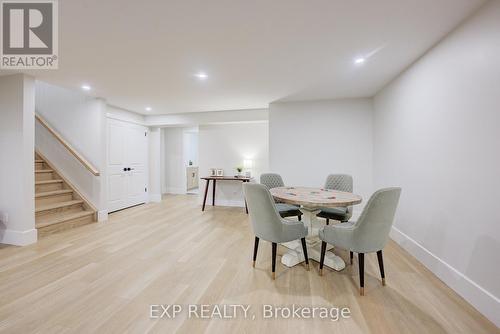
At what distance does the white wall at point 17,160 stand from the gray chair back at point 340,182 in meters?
4.37

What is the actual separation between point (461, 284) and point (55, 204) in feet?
18.2

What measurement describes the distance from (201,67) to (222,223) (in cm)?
262

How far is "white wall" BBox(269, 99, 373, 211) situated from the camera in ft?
14.0

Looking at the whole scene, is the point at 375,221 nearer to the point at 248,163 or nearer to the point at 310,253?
the point at 310,253

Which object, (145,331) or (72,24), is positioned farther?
(72,24)

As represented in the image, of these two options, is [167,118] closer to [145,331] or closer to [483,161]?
[145,331]

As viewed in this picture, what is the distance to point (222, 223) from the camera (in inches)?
161

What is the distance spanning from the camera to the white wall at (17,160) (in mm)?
3041

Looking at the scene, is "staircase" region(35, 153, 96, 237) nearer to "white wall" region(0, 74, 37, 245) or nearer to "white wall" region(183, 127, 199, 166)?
"white wall" region(0, 74, 37, 245)

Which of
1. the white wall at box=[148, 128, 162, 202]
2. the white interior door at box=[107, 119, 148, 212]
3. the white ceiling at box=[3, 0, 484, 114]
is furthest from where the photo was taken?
the white wall at box=[148, 128, 162, 202]

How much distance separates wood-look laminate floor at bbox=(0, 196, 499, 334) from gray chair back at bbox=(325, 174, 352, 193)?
0.97 meters

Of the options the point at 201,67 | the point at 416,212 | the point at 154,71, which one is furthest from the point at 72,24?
the point at 416,212

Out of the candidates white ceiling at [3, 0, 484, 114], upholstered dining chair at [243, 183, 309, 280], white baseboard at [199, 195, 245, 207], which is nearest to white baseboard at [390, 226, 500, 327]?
upholstered dining chair at [243, 183, 309, 280]

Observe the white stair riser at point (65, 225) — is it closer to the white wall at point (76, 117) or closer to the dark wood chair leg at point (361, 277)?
the white wall at point (76, 117)
